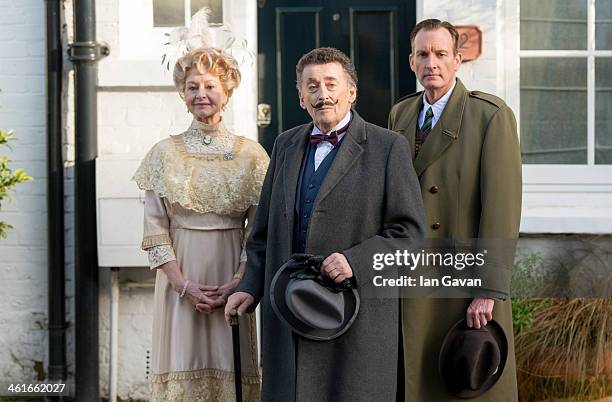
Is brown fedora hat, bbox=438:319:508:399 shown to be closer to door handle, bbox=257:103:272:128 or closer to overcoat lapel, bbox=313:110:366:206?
overcoat lapel, bbox=313:110:366:206

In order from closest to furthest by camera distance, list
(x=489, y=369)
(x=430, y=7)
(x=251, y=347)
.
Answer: (x=489, y=369)
(x=251, y=347)
(x=430, y=7)

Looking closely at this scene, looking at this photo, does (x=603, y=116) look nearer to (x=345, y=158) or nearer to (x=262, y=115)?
(x=262, y=115)

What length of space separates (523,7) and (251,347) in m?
2.67

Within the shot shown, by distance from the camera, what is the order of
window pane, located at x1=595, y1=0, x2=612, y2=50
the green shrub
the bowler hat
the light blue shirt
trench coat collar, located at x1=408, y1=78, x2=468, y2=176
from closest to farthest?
the bowler hat < trench coat collar, located at x1=408, y1=78, x2=468, y2=176 < the light blue shirt < the green shrub < window pane, located at x1=595, y1=0, x2=612, y2=50

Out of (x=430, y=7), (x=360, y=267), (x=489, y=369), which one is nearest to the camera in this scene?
(x=360, y=267)

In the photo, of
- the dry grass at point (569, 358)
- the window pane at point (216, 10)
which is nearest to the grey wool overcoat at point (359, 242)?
the dry grass at point (569, 358)

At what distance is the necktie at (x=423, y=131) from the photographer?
11.9 ft

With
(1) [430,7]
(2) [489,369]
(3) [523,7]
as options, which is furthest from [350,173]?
(3) [523,7]

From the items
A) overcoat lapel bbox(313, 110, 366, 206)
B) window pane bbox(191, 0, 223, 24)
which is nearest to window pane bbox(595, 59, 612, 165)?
window pane bbox(191, 0, 223, 24)

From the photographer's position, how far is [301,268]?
3.25m

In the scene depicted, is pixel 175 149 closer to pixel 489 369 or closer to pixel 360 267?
pixel 360 267

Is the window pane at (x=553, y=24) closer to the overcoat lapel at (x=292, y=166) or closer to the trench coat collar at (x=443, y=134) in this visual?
the trench coat collar at (x=443, y=134)

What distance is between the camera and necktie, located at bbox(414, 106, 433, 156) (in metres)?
3.62

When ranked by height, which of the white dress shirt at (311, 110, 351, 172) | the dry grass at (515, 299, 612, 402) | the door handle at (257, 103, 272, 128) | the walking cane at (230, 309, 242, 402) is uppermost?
the door handle at (257, 103, 272, 128)
